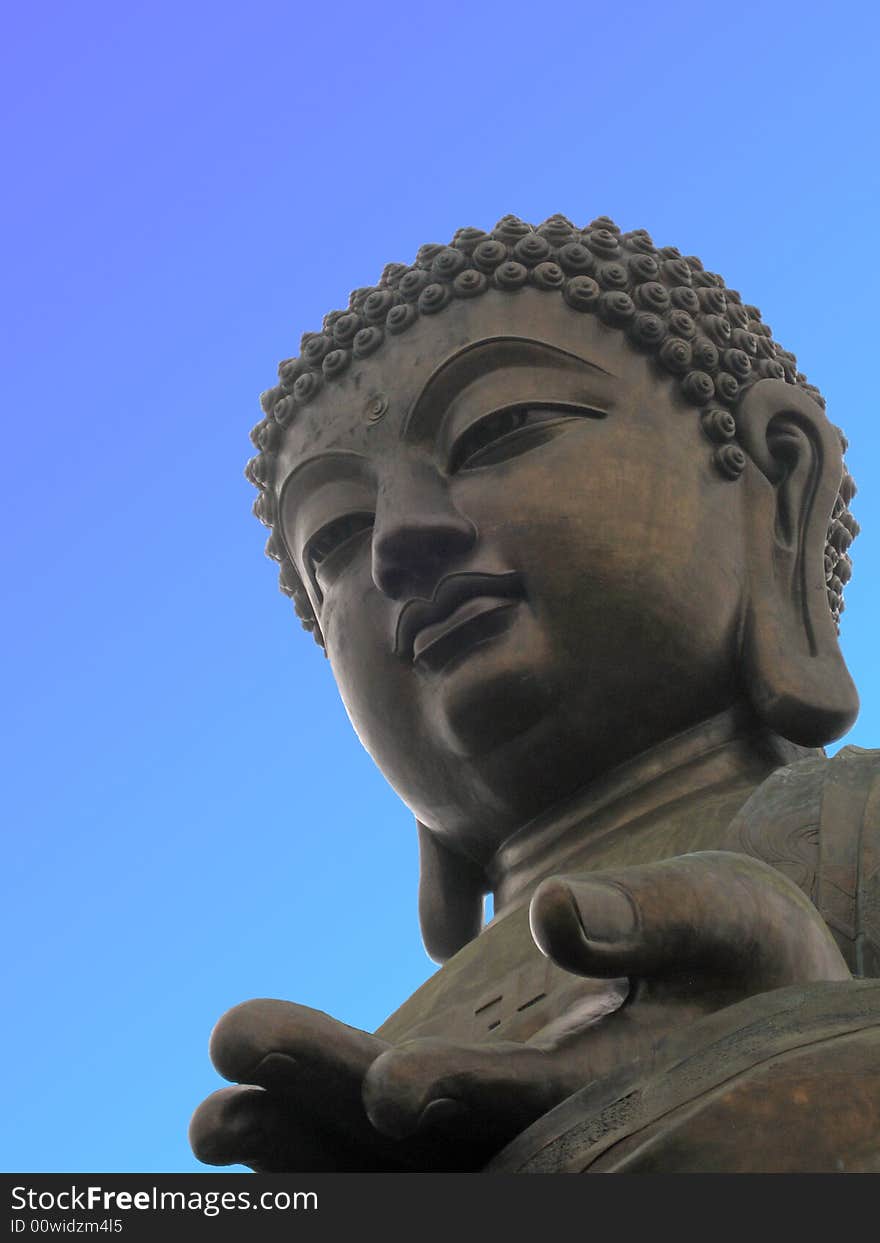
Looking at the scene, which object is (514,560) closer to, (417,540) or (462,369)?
(417,540)

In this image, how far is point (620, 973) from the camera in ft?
13.6

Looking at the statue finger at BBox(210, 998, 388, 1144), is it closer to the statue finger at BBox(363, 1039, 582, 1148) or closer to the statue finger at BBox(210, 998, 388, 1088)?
the statue finger at BBox(210, 998, 388, 1088)

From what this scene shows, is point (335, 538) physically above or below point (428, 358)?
below

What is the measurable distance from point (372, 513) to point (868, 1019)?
2.79 metres

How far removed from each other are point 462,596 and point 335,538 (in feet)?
2.33

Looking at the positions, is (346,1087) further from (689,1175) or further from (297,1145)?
(689,1175)

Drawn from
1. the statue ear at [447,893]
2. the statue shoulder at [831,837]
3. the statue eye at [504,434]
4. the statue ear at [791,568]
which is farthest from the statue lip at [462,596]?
the statue ear at [447,893]

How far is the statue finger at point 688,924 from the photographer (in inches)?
159

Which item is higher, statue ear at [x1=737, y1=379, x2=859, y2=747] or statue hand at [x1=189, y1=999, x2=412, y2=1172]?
statue ear at [x1=737, y1=379, x2=859, y2=747]

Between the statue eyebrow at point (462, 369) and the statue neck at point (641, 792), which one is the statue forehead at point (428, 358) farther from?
the statue neck at point (641, 792)

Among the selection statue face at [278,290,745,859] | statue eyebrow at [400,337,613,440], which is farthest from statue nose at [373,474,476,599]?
statue eyebrow at [400,337,613,440]

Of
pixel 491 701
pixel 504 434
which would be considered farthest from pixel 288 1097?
pixel 504 434

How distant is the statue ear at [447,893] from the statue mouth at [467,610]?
107 centimetres

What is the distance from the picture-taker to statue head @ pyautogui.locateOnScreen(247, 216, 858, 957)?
6.02 meters
